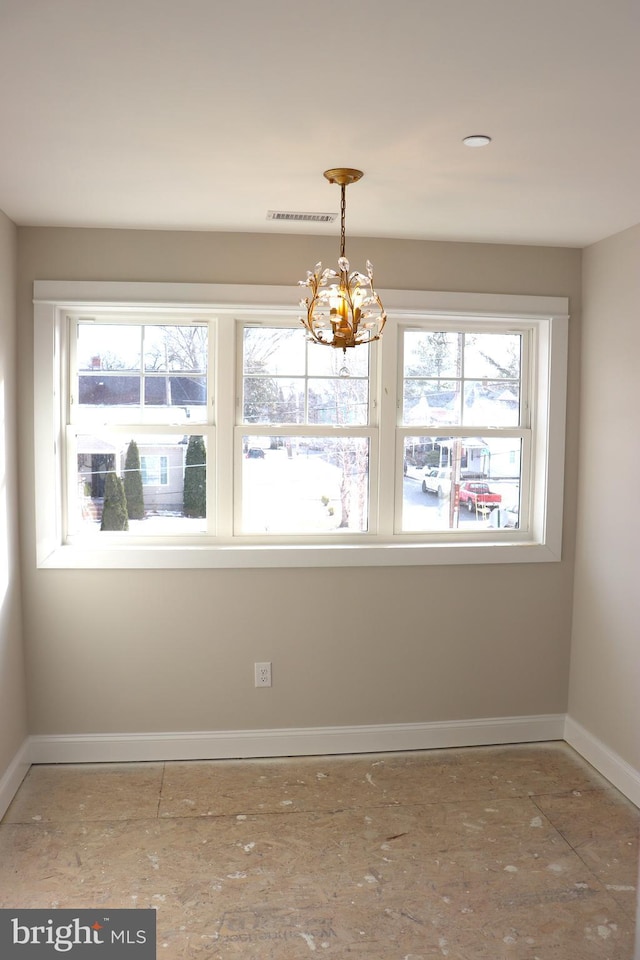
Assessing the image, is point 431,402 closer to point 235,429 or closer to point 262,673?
point 235,429

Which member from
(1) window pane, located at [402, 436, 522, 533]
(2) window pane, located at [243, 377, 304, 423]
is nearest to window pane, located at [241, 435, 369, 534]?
(2) window pane, located at [243, 377, 304, 423]

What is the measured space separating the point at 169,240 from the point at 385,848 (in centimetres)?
281

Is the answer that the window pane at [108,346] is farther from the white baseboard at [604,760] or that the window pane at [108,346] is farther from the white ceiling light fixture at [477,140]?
the white baseboard at [604,760]

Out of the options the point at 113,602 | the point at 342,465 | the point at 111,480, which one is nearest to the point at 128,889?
the point at 113,602

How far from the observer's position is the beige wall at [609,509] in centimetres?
346

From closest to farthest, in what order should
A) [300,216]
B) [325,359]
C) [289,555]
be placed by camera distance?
[300,216]
[289,555]
[325,359]

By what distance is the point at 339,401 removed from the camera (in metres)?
3.90

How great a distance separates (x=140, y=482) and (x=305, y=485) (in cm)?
82

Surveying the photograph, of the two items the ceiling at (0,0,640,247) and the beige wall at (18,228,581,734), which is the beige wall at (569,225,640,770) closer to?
the beige wall at (18,228,581,734)

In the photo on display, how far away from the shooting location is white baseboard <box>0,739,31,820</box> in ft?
10.6

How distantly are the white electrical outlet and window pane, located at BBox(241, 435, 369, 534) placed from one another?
0.66m

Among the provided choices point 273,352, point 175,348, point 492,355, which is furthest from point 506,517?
point 175,348

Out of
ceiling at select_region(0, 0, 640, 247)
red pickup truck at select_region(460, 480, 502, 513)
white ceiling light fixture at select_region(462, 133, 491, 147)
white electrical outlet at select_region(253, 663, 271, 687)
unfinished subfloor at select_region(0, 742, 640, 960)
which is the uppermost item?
ceiling at select_region(0, 0, 640, 247)

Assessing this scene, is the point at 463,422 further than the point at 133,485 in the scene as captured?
Yes
